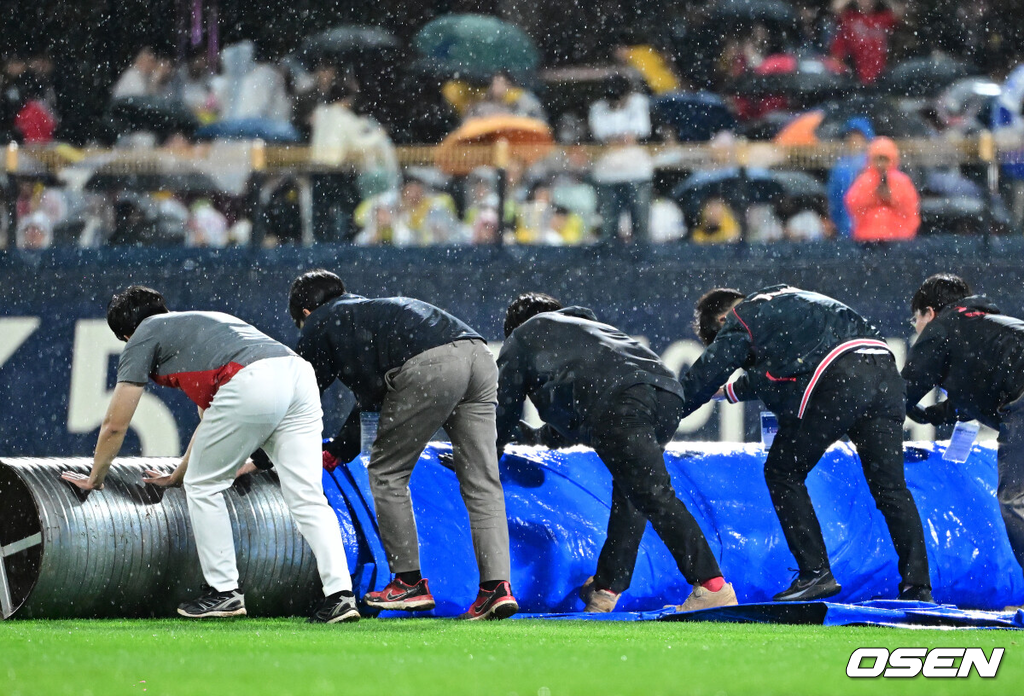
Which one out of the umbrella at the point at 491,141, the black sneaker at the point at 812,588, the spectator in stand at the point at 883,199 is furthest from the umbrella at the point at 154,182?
the black sneaker at the point at 812,588

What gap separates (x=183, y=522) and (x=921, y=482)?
11.3 feet

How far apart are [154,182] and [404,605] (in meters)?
5.69

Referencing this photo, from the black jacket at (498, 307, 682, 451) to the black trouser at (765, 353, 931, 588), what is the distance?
1.84ft

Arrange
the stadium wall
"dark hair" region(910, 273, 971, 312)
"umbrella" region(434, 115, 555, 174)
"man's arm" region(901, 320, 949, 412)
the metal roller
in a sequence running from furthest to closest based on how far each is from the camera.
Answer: "umbrella" region(434, 115, 555, 174) → the stadium wall → "dark hair" region(910, 273, 971, 312) → "man's arm" region(901, 320, 949, 412) → the metal roller

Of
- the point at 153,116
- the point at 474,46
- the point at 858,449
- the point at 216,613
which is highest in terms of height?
the point at 474,46

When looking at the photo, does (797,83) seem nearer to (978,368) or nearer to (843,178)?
(843,178)

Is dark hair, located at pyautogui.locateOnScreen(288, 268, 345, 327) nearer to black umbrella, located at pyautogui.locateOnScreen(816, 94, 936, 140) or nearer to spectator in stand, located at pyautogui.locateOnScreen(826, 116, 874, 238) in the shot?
spectator in stand, located at pyautogui.locateOnScreen(826, 116, 874, 238)

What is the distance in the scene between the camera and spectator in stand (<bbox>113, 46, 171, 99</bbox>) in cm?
1136

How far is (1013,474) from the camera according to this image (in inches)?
218

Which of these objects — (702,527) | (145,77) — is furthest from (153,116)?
(702,527)

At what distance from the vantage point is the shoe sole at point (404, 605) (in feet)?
15.8

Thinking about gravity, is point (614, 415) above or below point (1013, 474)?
above

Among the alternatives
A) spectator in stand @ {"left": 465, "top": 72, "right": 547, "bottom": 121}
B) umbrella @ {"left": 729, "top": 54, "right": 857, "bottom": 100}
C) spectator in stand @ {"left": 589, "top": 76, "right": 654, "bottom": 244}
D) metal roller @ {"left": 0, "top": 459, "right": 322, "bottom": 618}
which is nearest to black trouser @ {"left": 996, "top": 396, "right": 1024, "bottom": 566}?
metal roller @ {"left": 0, "top": 459, "right": 322, "bottom": 618}

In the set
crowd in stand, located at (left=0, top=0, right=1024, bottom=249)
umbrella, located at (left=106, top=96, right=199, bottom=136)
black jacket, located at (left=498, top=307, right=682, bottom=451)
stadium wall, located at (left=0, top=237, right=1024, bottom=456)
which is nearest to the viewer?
black jacket, located at (left=498, top=307, right=682, bottom=451)
